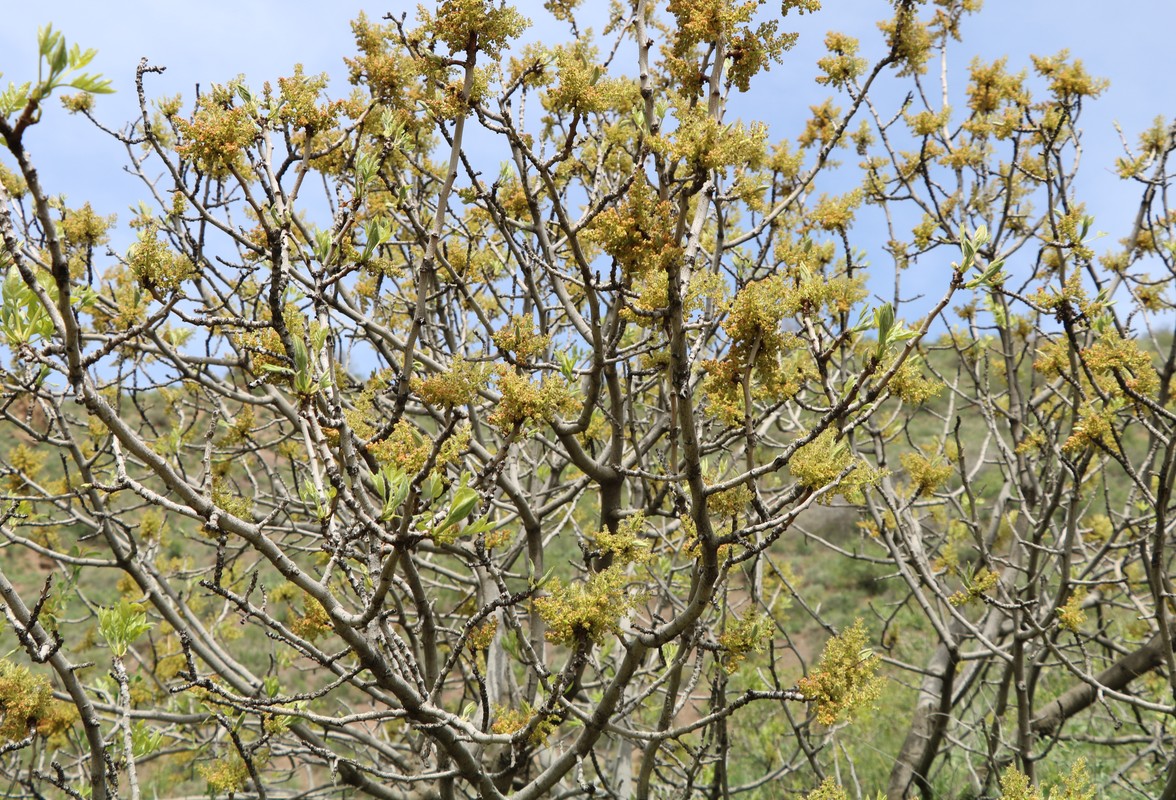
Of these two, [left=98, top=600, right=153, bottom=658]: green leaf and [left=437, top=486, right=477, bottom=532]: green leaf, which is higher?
[left=98, top=600, right=153, bottom=658]: green leaf

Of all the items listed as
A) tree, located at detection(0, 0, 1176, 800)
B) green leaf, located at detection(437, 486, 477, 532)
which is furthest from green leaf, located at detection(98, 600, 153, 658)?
green leaf, located at detection(437, 486, 477, 532)

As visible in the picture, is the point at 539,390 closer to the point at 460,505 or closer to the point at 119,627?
the point at 460,505

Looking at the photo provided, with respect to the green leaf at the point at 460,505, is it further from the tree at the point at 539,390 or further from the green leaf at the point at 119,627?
the green leaf at the point at 119,627

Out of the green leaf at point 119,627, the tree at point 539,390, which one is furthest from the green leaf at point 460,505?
the green leaf at point 119,627

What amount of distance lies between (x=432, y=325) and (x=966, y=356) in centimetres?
386

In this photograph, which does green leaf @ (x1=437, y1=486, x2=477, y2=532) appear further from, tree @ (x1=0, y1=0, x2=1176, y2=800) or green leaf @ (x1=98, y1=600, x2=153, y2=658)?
green leaf @ (x1=98, y1=600, x2=153, y2=658)

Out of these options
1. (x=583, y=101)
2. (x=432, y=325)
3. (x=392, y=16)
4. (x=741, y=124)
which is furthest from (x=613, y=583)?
(x=432, y=325)

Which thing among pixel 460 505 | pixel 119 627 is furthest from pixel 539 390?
pixel 119 627

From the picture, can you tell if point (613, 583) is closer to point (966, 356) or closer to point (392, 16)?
point (392, 16)

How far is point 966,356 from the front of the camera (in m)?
5.88

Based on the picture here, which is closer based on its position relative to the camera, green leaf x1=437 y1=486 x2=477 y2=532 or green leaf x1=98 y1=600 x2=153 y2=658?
green leaf x1=437 y1=486 x2=477 y2=532

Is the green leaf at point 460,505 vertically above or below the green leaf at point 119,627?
below

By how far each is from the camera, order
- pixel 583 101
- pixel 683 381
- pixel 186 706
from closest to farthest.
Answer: pixel 683 381 → pixel 583 101 → pixel 186 706

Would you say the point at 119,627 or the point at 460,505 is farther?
the point at 119,627
